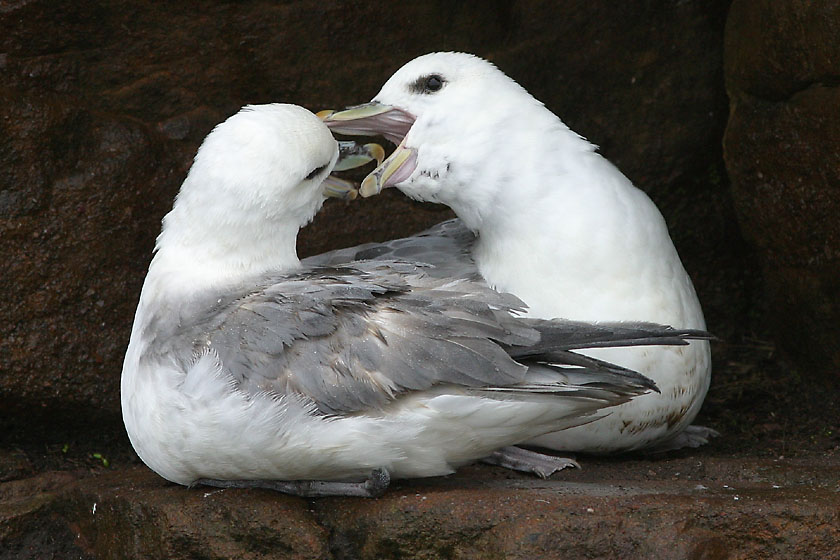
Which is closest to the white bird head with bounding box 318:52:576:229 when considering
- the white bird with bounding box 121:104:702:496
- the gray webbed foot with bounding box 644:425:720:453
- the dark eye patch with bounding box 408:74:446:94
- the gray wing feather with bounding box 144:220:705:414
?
the dark eye patch with bounding box 408:74:446:94

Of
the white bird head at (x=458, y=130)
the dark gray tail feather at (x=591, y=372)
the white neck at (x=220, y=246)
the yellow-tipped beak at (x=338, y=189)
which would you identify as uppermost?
the white bird head at (x=458, y=130)

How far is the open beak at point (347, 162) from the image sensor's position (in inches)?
152

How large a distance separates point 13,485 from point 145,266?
88 centimetres

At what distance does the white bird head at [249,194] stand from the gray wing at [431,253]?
0.43 m

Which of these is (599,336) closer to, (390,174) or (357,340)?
(357,340)

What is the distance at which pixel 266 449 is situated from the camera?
127 inches

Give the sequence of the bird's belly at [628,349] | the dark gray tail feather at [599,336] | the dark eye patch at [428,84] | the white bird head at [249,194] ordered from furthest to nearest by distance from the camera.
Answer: the dark eye patch at [428,84]
the bird's belly at [628,349]
the white bird head at [249,194]
the dark gray tail feather at [599,336]

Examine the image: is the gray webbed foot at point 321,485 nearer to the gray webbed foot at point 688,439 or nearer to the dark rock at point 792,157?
the gray webbed foot at point 688,439

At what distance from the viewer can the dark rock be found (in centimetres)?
411

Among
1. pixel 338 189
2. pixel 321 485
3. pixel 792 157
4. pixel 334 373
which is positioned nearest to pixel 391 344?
pixel 334 373

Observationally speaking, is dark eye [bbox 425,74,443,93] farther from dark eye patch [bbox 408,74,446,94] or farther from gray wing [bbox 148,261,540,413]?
gray wing [bbox 148,261,540,413]

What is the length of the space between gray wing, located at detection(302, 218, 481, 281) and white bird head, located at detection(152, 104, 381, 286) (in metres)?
0.43

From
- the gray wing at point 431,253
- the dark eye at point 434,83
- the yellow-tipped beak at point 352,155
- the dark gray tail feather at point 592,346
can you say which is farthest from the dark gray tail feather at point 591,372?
the dark eye at point 434,83

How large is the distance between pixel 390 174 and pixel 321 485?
105cm
